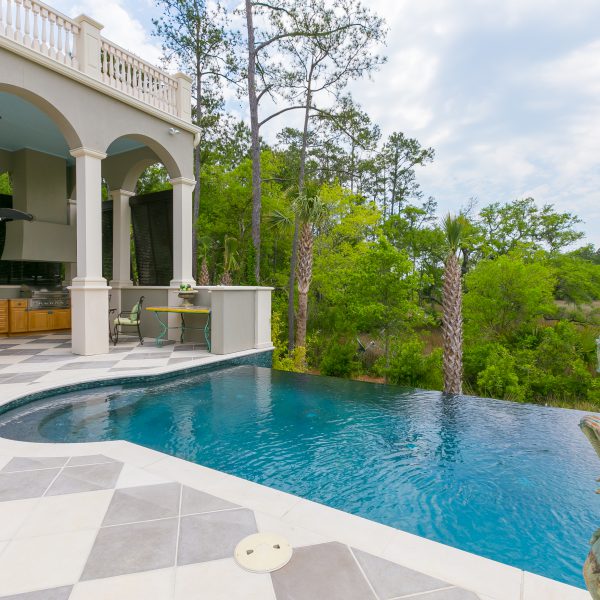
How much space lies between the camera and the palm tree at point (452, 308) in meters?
8.28

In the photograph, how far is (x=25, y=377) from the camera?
5.26 meters

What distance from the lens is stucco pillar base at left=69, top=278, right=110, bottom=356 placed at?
6746 mm

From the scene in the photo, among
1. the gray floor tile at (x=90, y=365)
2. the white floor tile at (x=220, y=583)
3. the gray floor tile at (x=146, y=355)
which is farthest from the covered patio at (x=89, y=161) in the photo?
the white floor tile at (x=220, y=583)

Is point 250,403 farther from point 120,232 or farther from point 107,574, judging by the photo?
point 120,232

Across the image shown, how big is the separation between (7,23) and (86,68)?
1.14 metres

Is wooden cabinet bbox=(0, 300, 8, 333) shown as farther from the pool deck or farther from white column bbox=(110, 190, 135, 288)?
the pool deck

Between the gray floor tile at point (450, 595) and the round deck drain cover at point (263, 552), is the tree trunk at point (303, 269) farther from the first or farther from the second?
the gray floor tile at point (450, 595)

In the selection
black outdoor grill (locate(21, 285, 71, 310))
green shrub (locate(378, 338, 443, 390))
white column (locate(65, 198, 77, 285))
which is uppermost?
white column (locate(65, 198, 77, 285))

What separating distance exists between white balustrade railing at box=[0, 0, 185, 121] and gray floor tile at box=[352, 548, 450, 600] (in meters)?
7.94

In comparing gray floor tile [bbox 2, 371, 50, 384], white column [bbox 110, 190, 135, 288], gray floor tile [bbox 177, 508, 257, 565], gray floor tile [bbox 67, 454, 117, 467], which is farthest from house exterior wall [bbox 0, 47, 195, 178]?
gray floor tile [bbox 177, 508, 257, 565]

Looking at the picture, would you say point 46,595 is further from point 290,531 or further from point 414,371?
point 414,371

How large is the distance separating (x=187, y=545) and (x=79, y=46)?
8.25 metres

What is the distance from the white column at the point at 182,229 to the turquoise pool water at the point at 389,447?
3642 millimetres

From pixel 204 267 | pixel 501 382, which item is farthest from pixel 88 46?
pixel 501 382
